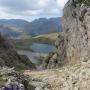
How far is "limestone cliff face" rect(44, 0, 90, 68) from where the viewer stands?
234 ft

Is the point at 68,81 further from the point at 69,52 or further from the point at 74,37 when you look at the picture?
the point at 69,52

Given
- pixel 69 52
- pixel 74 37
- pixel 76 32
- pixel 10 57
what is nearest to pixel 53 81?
pixel 76 32

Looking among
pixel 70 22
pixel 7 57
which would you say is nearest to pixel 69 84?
pixel 70 22

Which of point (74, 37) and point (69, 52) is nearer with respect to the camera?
point (74, 37)

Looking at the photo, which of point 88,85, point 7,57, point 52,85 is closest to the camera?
point 88,85

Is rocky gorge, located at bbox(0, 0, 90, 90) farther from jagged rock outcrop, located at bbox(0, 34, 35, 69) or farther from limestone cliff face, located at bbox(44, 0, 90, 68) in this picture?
jagged rock outcrop, located at bbox(0, 34, 35, 69)

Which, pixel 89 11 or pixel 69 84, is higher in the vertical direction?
pixel 89 11

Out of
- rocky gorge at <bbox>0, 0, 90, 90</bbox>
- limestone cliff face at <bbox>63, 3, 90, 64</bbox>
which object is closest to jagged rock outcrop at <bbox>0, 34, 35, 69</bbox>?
rocky gorge at <bbox>0, 0, 90, 90</bbox>

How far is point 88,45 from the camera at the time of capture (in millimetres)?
70250

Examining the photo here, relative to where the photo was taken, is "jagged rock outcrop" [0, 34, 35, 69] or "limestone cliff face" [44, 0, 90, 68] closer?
"limestone cliff face" [44, 0, 90, 68]

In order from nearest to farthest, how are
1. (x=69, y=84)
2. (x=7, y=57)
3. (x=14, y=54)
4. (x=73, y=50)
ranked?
(x=69, y=84) < (x=73, y=50) < (x=7, y=57) < (x=14, y=54)

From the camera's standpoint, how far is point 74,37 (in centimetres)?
7906

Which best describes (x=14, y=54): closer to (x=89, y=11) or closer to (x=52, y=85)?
(x=89, y=11)

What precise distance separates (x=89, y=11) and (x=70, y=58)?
14.5 metres
